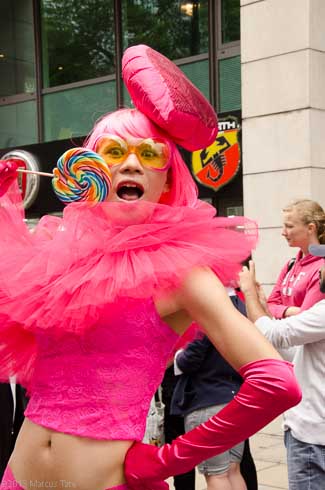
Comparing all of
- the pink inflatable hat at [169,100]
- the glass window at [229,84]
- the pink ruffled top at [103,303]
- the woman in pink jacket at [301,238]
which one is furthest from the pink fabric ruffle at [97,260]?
the glass window at [229,84]

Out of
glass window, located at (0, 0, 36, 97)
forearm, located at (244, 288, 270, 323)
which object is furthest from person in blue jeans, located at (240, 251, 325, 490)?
glass window, located at (0, 0, 36, 97)

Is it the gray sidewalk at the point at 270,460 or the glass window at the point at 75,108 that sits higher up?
the glass window at the point at 75,108

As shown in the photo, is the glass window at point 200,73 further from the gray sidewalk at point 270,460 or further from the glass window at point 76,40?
the gray sidewalk at point 270,460

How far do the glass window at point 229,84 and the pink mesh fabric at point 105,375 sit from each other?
7740 millimetres

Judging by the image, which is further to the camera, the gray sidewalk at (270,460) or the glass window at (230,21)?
the glass window at (230,21)

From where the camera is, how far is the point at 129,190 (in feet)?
7.70

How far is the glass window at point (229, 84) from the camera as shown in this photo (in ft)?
31.6

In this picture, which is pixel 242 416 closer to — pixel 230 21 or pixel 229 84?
pixel 229 84

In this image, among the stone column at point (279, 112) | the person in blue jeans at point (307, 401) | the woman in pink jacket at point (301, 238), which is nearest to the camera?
the person in blue jeans at point (307, 401)

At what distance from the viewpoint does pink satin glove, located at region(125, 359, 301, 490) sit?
193 cm

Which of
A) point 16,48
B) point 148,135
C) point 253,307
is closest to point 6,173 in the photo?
point 148,135

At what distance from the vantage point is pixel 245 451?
5.06 m

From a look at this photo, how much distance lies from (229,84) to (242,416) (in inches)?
324

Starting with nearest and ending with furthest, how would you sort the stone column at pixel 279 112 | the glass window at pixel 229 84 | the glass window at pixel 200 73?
the stone column at pixel 279 112, the glass window at pixel 229 84, the glass window at pixel 200 73
